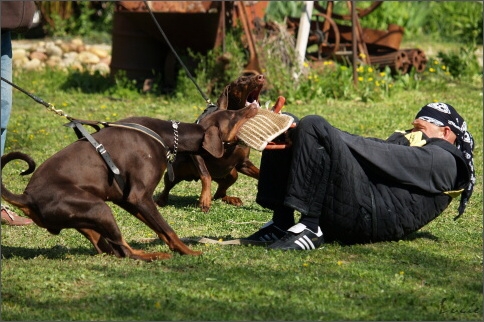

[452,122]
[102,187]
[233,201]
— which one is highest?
[452,122]

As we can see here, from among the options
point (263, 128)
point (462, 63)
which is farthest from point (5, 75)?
point (462, 63)

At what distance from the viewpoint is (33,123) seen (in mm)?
11094

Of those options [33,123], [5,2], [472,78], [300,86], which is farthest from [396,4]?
[5,2]

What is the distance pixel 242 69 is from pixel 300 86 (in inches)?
33.4

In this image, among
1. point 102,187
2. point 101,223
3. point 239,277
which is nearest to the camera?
point 239,277

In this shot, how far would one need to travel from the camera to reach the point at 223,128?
5.73 m

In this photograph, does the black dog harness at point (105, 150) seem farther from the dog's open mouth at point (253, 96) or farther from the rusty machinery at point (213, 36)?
the rusty machinery at point (213, 36)

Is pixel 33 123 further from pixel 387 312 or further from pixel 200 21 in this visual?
pixel 387 312

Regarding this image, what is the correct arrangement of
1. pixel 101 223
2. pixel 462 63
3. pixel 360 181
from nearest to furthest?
pixel 101 223 < pixel 360 181 < pixel 462 63

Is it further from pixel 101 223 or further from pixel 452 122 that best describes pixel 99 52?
Result: pixel 101 223

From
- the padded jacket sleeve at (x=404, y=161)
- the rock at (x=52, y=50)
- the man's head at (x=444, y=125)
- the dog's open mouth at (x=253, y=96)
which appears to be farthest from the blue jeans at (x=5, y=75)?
the rock at (x=52, y=50)

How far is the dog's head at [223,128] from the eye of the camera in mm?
5664

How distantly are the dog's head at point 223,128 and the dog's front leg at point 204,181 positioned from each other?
135cm

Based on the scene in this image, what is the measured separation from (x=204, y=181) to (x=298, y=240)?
1654mm
